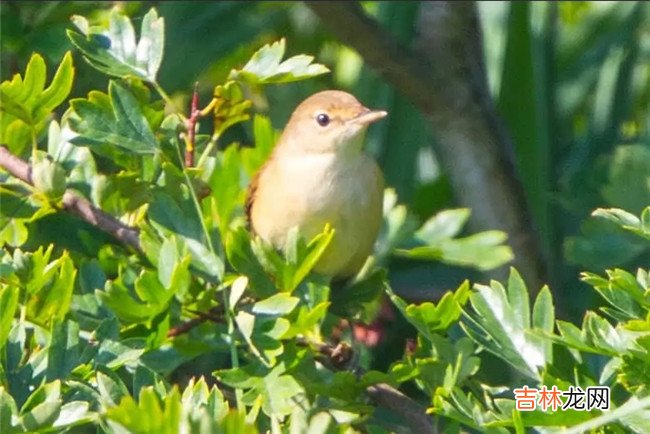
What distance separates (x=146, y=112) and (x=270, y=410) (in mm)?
497

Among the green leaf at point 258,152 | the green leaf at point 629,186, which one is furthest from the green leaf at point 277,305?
the green leaf at point 258,152

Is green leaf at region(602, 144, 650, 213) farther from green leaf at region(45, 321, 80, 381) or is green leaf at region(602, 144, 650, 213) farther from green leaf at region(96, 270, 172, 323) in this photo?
green leaf at region(45, 321, 80, 381)

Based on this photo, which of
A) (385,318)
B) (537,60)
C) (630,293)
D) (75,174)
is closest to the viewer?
(630,293)

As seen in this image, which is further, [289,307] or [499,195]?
[499,195]

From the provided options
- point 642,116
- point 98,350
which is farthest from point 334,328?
point 642,116

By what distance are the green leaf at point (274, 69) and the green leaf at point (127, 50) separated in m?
0.12

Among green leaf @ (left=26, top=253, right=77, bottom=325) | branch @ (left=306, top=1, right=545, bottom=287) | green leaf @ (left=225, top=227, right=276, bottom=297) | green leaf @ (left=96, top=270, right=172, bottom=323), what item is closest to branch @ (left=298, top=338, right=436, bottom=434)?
green leaf @ (left=225, top=227, right=276, bottom=297)

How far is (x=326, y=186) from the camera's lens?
2.70 meters

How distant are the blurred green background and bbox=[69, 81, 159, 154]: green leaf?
3.90 ft

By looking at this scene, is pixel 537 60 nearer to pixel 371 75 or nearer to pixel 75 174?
pixel 371 75

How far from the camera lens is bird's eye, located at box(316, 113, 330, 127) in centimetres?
290

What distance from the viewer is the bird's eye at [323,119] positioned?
2900 millimetres

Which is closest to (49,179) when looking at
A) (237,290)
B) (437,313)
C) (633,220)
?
(237,290)

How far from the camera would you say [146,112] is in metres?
1.95
